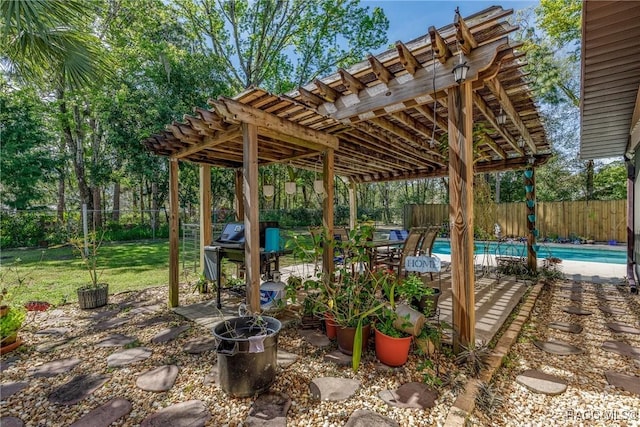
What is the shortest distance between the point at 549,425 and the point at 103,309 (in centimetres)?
489

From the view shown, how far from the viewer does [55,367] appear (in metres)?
2.51

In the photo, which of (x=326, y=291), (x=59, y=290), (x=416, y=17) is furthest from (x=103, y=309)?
(x=416, y=17)

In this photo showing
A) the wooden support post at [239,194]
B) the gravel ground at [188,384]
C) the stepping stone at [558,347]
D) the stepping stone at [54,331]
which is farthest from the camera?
the wooden support post at [239,194]

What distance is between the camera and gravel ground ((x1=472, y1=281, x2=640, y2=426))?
1.81 metres

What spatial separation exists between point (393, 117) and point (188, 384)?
327 cm

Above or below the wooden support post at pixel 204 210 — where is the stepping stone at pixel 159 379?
below

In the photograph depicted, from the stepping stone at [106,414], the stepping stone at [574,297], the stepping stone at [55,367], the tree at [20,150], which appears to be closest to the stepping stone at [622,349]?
the stepping stone at [574,297]

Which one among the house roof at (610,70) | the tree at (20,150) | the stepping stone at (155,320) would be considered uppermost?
the tree at (20,150)

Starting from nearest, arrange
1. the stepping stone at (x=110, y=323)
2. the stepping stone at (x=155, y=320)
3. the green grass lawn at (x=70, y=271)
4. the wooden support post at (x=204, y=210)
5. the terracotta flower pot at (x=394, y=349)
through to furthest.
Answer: the terracotta flower pot at (x=394, y=349) → the stepping stone at (x=110, y=323) → the stepping stone at (x=155, y=320) → the green grass lawn at (x=70, y=271) → the wooden support post at (x=204, y=210)

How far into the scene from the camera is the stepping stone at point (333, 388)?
202 cm

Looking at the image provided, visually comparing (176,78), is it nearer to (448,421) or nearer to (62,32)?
(62,32)

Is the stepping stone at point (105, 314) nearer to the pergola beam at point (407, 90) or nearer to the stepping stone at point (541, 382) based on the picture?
the pergola beam at point (407, 90)

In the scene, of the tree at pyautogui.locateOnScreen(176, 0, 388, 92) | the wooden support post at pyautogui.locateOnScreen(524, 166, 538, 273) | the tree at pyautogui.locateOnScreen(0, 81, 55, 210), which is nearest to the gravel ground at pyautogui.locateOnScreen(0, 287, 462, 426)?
the wooden support post at pyautogui.locateOnScreen(524, 166, 538, 273)

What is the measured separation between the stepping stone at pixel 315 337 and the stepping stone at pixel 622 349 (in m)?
2.62
